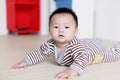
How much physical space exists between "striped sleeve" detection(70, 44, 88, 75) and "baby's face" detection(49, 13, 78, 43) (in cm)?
5

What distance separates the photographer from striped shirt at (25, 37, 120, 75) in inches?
32.4

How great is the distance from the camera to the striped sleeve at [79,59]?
31.2 inches

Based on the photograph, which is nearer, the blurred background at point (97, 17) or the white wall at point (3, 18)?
the blurred background at point (97, 17)

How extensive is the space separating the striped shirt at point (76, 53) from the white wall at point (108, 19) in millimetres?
789

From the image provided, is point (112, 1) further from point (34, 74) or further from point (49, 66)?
point (34, 74)

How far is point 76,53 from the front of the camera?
84cm

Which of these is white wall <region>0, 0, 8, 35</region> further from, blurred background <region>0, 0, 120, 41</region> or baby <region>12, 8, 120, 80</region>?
baby <region>12, 8, 120, 80</region>

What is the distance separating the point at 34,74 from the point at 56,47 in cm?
15

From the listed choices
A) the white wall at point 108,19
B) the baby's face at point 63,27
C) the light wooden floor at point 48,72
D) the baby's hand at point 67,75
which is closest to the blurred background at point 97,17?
the white wall at point 108,19

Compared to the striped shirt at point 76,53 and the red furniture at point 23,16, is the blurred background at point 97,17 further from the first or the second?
the striped shirt at point 76,53

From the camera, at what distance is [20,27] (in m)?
2.32

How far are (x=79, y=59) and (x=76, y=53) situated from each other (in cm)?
3

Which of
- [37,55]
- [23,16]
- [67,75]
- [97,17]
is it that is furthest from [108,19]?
[67,75]

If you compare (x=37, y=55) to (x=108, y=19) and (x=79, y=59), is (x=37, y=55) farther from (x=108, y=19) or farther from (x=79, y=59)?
(x=108, y=19)
